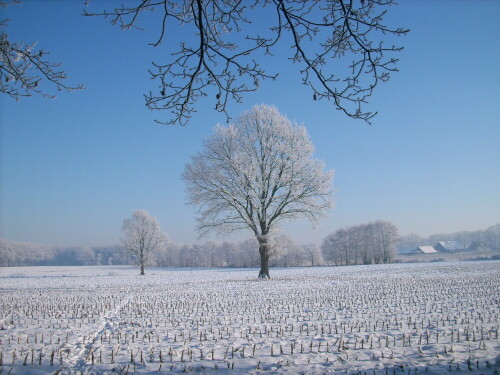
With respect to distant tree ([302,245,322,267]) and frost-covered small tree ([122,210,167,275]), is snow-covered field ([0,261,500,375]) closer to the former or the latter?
frost-covered small tree ([122,210,167,275])

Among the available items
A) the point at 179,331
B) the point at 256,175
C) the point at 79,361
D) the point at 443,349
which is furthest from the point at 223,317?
the point at 256,175

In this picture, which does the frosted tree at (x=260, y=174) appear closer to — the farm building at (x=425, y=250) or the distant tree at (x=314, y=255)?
the distant tree at (x=314, y=255)

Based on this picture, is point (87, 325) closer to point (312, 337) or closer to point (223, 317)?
point (223, 317)

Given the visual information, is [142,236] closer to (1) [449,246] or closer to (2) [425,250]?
(2) [425,250]

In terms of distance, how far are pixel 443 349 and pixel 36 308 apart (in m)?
11.4

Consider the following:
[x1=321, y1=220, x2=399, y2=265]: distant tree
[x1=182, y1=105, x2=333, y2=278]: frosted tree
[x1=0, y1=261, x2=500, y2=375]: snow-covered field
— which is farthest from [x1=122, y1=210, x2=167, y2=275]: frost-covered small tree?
[x1=321, y1=220, x2=399, y2=265]: distant tree

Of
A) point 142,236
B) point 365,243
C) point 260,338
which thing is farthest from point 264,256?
point 365,243

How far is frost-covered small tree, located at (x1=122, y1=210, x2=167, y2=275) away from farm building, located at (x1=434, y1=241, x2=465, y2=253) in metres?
114

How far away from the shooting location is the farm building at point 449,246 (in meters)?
118

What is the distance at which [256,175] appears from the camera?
782 inches

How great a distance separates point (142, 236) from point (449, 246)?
119 m

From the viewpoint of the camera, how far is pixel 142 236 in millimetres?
48219

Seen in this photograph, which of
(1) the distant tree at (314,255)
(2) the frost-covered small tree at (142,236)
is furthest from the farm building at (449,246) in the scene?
(2) the frost-covered small tree at (142,236)

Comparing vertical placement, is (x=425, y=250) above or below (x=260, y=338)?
below
